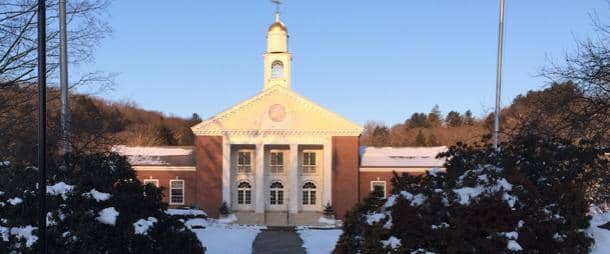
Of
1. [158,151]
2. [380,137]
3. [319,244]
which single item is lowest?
[319,244]

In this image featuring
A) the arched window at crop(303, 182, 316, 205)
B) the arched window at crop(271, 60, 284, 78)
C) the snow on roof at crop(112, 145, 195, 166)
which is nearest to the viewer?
the snow on roof at crop(112, 145, 195, 166)

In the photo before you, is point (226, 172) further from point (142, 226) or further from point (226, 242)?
point (142, 226)

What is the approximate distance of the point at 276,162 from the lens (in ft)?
148

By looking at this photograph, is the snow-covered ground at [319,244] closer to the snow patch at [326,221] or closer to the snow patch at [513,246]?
the snow patch at [513,246]

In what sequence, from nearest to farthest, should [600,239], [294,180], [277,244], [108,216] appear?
[600,239]
[108,216]
[277,244]
[294,180]

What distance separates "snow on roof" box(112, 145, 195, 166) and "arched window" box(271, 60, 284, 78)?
8.85 metres

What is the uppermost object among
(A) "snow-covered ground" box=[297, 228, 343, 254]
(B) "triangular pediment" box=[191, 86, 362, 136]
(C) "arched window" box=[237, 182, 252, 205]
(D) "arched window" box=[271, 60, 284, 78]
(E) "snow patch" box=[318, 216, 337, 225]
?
(D) "arched window" box=[271, 60, 284, 78]

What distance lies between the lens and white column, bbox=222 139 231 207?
42.5m

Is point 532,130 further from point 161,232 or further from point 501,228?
point 161,232

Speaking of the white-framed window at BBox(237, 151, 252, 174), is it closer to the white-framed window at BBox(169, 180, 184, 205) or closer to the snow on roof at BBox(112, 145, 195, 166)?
the snow on roof at BBox(112, 145, 195, 166)

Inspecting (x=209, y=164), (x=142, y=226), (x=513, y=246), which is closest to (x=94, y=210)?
(x=142, y=226)

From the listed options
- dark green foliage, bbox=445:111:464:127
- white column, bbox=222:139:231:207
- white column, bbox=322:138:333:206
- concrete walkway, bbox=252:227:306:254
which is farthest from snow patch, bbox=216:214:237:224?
dark green foliage, bbox=445:111:464:127

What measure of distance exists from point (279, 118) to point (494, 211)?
36.1m

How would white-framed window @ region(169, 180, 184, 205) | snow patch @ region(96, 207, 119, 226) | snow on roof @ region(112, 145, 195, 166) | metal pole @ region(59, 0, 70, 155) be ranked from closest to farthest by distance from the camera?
snow patch @ region(96, 207, 119, 226)
metal pole @ region(59, 0, 70, 155)
white-framed window @ region(169, 180, 184, 205)
snow on roof @ region(112, 145, 195, 166)
